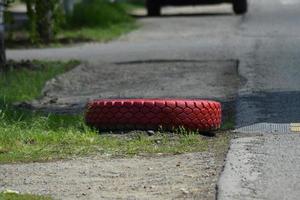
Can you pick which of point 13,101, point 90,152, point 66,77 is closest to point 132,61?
point 66,77

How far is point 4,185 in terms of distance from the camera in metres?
6.91

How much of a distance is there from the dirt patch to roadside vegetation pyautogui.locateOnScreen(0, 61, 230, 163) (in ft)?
0.87

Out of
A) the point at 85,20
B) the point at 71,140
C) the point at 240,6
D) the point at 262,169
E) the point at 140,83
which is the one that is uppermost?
the point at 262,169

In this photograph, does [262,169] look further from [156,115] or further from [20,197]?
[156,115]

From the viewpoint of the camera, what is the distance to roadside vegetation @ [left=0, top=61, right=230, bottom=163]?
26.4 feet

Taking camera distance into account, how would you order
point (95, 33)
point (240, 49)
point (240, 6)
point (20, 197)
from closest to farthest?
point (20, 197) → point (240, 49) → point (95, 33) → point (240, 6)

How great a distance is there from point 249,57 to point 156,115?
6.17 m

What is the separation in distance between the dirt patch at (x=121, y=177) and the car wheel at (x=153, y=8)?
60.4 ft

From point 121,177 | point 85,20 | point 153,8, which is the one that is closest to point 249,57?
point 121,177

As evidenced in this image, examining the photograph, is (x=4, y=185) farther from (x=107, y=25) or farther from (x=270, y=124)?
(x=107, y=25)

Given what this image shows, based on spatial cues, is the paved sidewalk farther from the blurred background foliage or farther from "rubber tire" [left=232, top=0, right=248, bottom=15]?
"rubber tire" [left=232, top=0, right=248, bottom=15]

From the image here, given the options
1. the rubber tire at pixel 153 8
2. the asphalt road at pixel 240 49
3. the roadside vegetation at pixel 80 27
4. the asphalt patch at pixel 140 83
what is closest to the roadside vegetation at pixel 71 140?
the asphalt road at pixel 240 49

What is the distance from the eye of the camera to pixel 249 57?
14734mm

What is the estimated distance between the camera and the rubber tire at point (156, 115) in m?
8.73
